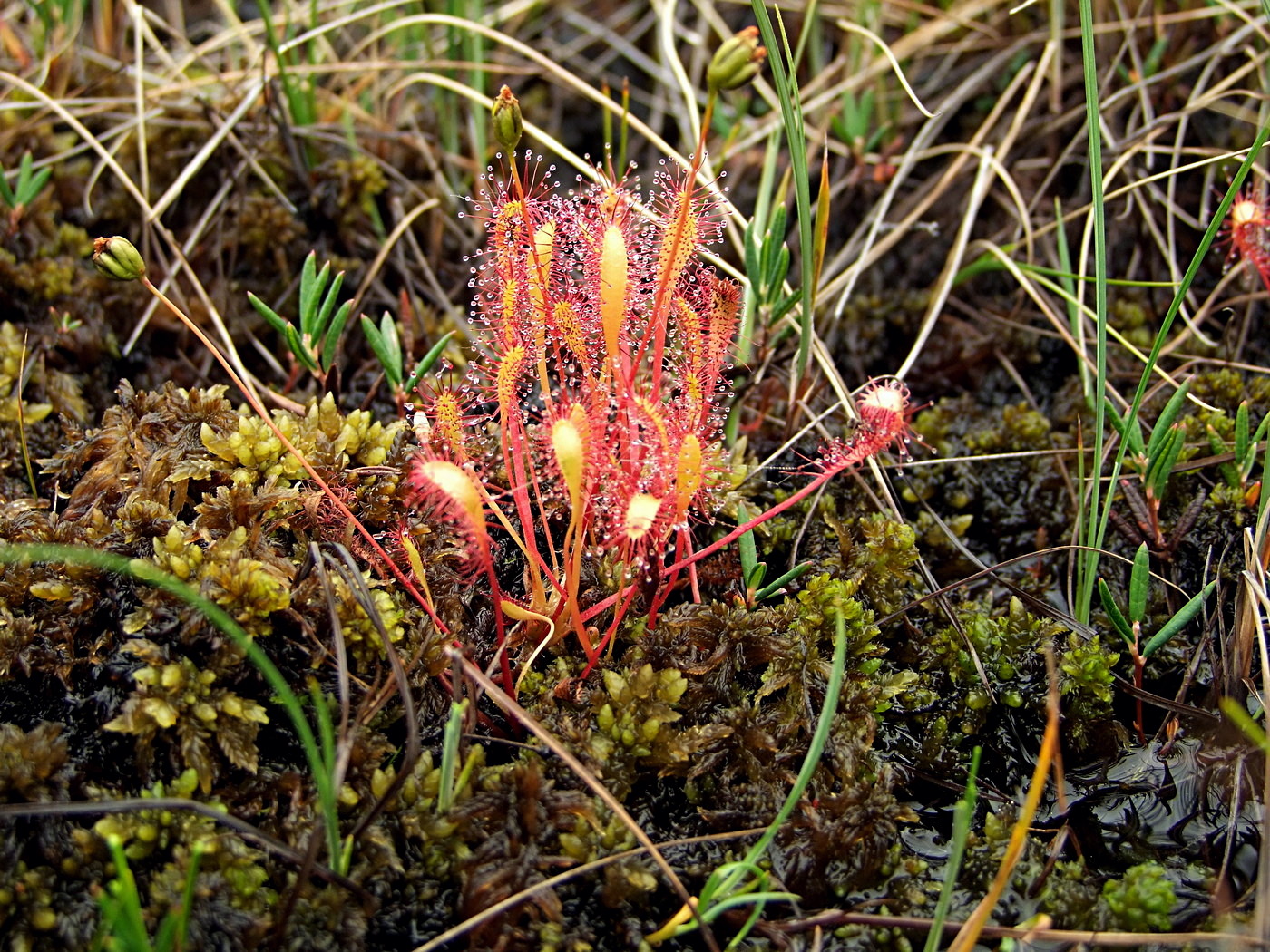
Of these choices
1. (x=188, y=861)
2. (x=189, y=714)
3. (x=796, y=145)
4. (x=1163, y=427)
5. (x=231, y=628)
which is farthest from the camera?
(x=1163, y=427)

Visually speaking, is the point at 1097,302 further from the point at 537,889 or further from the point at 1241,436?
the point at 537,889

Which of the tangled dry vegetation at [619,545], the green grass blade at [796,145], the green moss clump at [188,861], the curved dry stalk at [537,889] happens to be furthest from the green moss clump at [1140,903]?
the green moss clump at [188,861]

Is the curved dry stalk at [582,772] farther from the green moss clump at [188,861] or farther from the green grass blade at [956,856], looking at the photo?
the green moss clump at [188,861]

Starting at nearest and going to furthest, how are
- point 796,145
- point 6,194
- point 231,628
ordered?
point 231,628 → point 796,145 → point 6,194

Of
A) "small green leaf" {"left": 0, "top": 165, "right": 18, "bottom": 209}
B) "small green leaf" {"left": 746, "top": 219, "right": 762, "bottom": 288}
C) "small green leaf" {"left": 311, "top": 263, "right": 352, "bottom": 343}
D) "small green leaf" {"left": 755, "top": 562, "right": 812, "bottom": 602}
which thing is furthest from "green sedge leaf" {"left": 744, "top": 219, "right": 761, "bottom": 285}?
"small green leaf" {"left": 0, "top": 165, "right": 18, "bottom": 209}

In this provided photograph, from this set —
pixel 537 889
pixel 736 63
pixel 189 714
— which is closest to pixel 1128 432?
pixel 736 63
